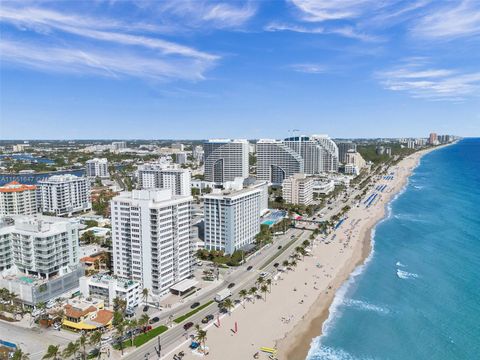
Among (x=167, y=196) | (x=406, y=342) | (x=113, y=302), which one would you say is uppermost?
(x=167, y=196)

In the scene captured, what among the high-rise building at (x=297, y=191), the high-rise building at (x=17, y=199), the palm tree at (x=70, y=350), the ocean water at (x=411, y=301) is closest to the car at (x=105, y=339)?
the palm tree at (x=70, y=350)

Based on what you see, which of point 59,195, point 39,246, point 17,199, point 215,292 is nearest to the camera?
point 39,246

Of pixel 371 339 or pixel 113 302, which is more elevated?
pixel 113 302

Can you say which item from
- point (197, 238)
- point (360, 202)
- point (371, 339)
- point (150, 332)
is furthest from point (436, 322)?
point (360, 202)

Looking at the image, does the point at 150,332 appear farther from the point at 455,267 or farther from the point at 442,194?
the point at 442,194

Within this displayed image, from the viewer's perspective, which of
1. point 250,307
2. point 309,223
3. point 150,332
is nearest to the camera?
point 150,332

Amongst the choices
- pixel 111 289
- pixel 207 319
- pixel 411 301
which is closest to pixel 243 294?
pixel 207 319

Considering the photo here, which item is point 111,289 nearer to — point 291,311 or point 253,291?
point 253,291
